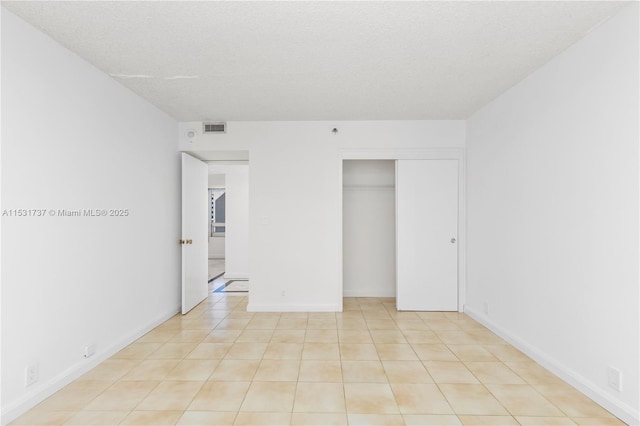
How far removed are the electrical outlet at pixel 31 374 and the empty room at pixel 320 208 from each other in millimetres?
29

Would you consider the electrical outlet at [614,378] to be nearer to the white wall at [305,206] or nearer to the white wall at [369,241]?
the white wall at [305,206]

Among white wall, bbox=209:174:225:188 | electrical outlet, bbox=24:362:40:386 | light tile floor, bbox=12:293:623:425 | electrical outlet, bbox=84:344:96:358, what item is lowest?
light tile floor, bbox=12:293:623:425

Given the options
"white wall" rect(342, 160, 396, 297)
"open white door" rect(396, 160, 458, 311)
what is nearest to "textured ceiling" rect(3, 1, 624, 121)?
"open white door" rect(396, 160, 458, 311)

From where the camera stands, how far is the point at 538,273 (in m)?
2.80

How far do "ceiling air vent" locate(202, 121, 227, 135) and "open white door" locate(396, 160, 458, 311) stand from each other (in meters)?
2.31

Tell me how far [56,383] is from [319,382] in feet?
5.98

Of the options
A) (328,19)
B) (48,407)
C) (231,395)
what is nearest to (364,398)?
(231,395)

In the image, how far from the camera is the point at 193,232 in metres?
4.45

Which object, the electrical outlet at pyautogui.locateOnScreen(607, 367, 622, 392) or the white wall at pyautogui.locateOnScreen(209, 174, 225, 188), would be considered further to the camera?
the white wall at pyautogui.locateOnScreen(209, 174, 225, 188)

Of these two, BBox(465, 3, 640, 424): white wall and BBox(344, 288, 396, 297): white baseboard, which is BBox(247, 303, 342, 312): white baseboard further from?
BBox(465, 3, 640, 424): white wall

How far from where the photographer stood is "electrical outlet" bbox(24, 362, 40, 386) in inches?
82.3

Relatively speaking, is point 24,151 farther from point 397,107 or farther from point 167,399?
point 397,107

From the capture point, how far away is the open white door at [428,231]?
4340 millimetres

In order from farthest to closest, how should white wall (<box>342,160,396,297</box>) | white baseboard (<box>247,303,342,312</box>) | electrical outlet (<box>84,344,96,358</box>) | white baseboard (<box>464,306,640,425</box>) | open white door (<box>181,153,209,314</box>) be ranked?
1. white wall (<box>342,160,396,297</box>)
2. white baseboard (<box>247,303,342,312</box>)
3. open white door (<box>181,153,209,314</box>)
4. electrical outlet (<box>84,344,96,358</box>)
5. white baseboard (<box>464,306,640,425</box>)
